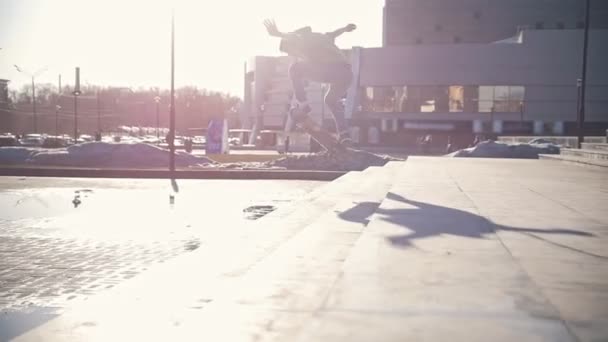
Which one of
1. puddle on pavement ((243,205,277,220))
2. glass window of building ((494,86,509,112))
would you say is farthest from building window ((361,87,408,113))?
puddle on pavement ((243,205,277,220))

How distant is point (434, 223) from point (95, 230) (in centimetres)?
624

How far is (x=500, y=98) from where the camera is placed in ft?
204

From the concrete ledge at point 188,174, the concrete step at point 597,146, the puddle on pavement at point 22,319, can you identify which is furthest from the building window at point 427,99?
the puddle on pavement at point 22,319

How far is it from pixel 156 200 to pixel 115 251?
6797 mm

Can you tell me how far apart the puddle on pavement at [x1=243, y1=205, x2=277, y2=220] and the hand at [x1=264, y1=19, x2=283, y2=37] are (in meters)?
13.4

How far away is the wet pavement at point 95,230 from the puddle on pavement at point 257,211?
0.02 m

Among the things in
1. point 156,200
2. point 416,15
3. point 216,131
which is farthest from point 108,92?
point 156,200

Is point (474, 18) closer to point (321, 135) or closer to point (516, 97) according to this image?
point (516, 97)

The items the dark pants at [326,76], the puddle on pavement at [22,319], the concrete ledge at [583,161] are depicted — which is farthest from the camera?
the dark pants at [326,76]

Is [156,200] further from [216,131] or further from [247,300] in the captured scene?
[216,131]

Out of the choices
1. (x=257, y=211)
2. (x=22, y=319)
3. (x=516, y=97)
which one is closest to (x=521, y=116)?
(x=516, y=97)

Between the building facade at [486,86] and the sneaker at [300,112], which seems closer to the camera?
the sneaker at [300,112]

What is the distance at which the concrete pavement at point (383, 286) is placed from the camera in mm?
3525

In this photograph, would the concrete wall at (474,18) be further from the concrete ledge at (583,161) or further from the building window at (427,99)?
the concrete ledge at (583,161)
